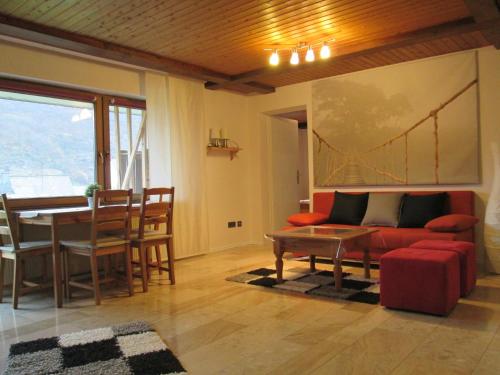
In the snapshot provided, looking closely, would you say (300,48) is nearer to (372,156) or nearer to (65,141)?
(372,156)

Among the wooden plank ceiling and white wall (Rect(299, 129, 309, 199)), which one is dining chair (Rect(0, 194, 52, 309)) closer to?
the wooden plank ceiling

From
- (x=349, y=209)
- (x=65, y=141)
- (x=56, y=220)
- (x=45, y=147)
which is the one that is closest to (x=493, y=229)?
(x=349, y=209)

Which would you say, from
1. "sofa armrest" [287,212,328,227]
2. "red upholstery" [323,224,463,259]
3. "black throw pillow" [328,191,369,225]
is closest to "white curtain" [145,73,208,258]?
"sofa armrest" [287,212,328,227]

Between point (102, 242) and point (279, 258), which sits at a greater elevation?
point (102, 242)

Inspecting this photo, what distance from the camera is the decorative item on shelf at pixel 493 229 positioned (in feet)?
13.4

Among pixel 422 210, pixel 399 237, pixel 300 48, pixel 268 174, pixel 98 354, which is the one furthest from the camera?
pixel 268 174

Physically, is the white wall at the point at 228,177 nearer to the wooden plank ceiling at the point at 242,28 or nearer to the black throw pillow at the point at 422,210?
the wooden plank ceiling at the point at 242,28

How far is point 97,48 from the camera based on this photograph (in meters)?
4.10

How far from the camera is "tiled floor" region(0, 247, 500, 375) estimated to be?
2213mm

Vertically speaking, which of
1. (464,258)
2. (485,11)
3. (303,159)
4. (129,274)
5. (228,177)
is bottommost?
(129,274)

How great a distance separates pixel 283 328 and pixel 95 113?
133 inches

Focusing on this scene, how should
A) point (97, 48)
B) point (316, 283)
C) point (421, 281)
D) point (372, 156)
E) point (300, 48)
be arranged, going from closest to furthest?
Result: point (421, 281) → point (316, 283) → point (97, 48) → point (300, 48) → point (372, 156)

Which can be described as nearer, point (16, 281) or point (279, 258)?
point (16, 281)

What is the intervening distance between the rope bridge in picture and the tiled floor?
5.25ft
